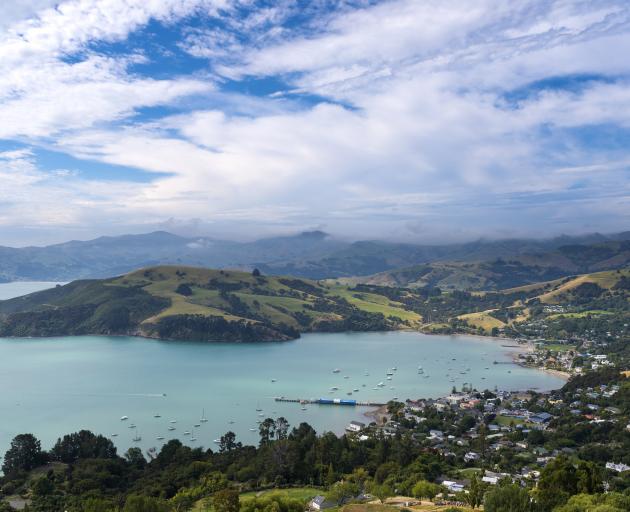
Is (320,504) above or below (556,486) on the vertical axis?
below

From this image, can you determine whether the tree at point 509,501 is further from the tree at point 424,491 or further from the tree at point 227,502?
the tree at point 227,502

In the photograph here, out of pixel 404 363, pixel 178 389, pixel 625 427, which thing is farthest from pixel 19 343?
pixel 625 427

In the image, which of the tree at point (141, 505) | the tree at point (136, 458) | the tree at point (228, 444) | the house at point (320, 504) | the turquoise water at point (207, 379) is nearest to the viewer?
the tree at point (141, 505)

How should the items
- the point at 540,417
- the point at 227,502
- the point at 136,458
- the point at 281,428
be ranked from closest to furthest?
the point at 227,502
the point at 136,458
the point at 281,428
the point at 540,417

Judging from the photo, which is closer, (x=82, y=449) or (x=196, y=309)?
(x=82, y=449)

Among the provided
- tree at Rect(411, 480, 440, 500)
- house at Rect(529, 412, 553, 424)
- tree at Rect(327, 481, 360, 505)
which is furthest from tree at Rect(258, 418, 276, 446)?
house at Rect(529, 412, 553, 424)

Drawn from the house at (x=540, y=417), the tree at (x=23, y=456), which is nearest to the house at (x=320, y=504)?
the tree at (x=23, y=456)

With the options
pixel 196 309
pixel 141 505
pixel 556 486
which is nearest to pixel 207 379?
pixel 141 505

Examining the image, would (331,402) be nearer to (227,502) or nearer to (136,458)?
(136,458)
